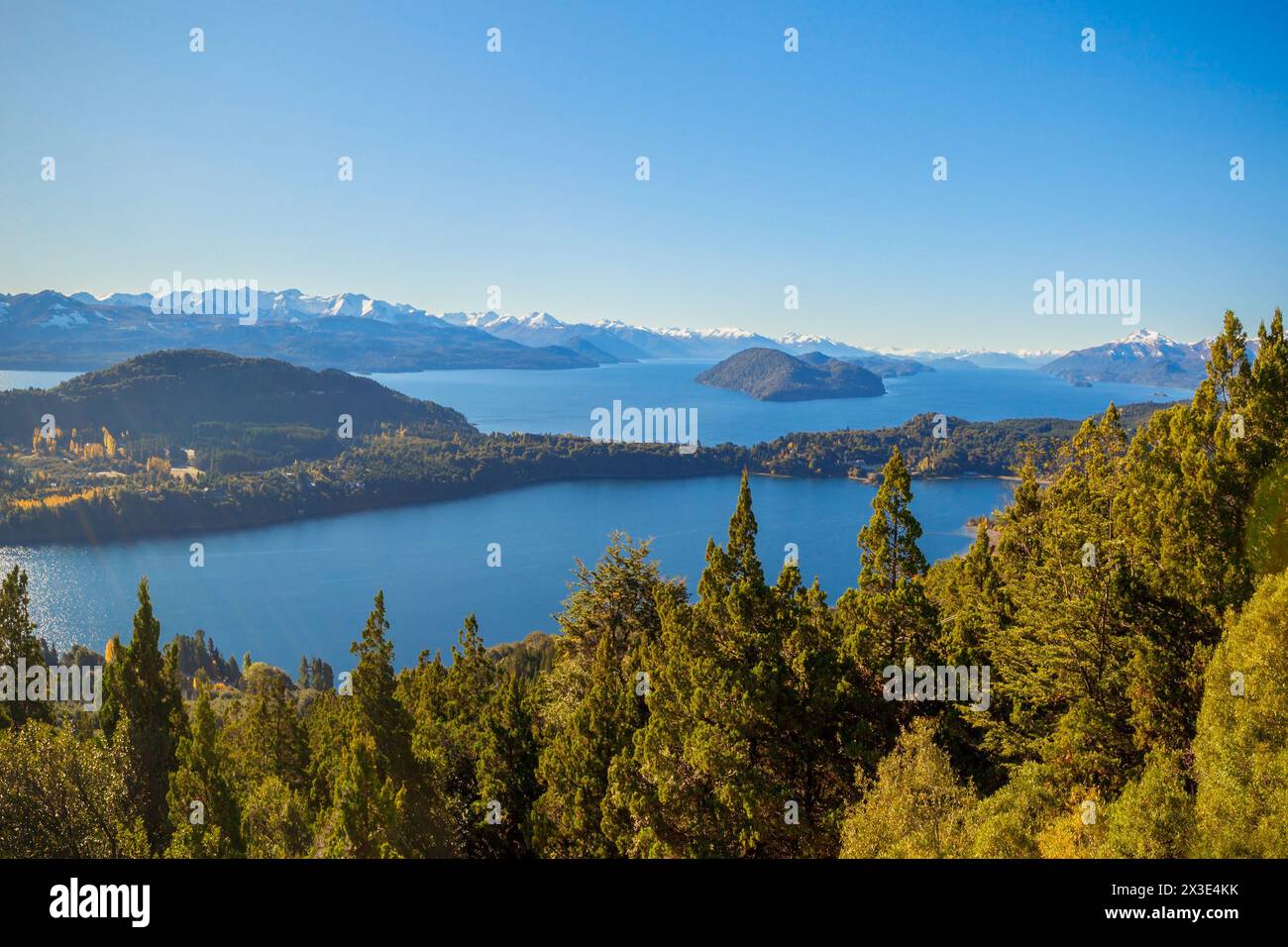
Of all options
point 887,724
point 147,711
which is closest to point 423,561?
point 147,711

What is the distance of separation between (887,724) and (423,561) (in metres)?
107

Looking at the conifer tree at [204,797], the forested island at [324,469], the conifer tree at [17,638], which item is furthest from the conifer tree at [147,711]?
the forested island at [324,469]

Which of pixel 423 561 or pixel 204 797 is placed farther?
pixel 423 561

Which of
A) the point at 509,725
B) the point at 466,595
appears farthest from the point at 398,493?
the point at 509,725

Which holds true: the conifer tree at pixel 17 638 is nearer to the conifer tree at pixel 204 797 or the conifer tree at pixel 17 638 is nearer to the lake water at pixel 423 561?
the conifer tree at pixel 204 797

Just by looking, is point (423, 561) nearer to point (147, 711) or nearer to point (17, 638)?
point (17, 638)

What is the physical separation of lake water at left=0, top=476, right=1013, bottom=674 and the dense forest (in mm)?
70015

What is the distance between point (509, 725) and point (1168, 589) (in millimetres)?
16446

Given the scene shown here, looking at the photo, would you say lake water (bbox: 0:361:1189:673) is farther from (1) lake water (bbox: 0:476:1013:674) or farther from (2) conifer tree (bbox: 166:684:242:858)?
(2) conifer tree (bbox: 166:684:242:858)

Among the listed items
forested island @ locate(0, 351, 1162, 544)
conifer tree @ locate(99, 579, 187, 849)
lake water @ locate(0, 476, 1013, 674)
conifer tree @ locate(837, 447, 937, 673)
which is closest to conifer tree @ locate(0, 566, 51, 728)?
conifer tree @ locate(99, 579, 187, 849)

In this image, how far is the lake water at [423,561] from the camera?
309 ft

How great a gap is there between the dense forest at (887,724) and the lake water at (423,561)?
70.0 m

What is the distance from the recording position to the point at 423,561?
4564 inches
